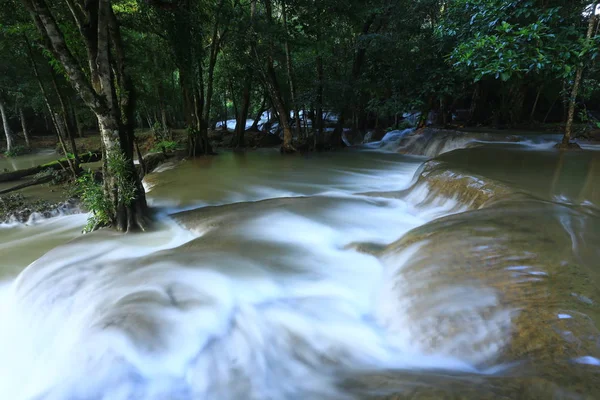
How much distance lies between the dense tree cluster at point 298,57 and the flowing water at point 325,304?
1.89m

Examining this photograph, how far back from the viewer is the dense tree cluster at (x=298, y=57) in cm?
529

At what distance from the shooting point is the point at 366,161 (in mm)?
11289

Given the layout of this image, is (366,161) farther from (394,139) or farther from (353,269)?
(353,269)

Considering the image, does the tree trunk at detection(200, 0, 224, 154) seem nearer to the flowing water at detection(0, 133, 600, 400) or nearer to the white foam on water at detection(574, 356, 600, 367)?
the flowing water at detection(0, 133, 600, 400)

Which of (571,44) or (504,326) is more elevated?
(571,44)

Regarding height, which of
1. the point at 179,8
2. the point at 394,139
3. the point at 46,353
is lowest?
the point at 46,353

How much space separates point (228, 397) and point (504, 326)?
6.34ft

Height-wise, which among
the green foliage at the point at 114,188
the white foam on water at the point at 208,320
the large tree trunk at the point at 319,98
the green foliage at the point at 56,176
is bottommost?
the white foam on water at the point at 208,320

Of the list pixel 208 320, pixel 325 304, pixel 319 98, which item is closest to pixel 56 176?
pixel 319 98

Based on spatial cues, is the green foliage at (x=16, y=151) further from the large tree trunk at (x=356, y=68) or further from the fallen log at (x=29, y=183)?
the large tree trunk at (x=356, y=68)

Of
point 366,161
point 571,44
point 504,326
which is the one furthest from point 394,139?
point 504,326

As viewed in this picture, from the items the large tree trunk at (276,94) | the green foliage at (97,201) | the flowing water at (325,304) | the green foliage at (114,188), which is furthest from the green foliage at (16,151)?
the green foliage at (114,188)

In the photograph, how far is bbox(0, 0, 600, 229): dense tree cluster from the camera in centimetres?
529

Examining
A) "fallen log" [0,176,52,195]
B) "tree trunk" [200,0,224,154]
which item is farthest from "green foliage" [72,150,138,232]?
"tree trunk" [200,0,224,154]
